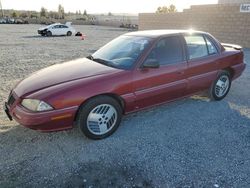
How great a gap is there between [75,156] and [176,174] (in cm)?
136

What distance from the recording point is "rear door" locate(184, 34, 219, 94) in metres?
4.81

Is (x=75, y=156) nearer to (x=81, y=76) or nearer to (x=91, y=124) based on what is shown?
(x=91, y=124)

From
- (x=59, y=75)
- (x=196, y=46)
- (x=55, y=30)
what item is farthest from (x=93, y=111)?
(x=55, y=30)

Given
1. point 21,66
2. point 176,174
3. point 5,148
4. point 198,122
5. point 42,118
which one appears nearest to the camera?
point 176,174

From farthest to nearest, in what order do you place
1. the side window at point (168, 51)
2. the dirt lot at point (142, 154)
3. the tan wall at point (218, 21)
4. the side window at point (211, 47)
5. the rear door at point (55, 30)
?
the rear door at point (55, 30)
the tan wall at point (218, 21)
the side window at point (211, 47)
the side window at point (168, 51)
the dirt lot at point (142, 154)

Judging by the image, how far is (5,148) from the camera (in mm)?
3596

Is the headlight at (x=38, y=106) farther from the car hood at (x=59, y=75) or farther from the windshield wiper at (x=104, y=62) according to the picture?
the windshield wiper at (x=104, y=62)

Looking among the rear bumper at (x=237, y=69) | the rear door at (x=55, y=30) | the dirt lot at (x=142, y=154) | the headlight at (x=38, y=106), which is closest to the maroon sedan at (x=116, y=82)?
the headlight at (x=38, y=106)

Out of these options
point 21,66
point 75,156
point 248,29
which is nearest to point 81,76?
point 75,156

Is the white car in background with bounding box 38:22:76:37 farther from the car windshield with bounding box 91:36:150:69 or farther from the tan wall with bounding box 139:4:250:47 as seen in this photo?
the car windshield with bounding box 91:36:150:69

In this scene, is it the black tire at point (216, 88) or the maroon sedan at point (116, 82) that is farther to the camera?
the black tire at point (216, 88)

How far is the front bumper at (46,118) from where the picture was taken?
336cm

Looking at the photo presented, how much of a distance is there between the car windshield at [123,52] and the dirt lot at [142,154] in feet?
3.52

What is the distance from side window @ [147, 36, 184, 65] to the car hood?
829 mm
